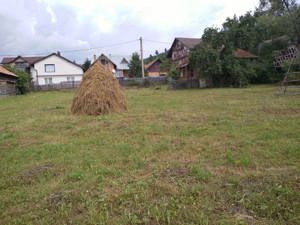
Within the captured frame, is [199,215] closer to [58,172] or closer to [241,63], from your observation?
[58,172]

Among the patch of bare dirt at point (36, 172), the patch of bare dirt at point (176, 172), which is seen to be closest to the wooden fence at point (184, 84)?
the patch of bare dirt at point (36, 172)

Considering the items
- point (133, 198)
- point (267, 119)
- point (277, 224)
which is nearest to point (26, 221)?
point (133, 198)

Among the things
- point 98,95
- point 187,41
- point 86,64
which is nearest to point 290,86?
point 98,95

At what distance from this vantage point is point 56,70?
Answer: 158 feet

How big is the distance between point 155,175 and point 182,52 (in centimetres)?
3922

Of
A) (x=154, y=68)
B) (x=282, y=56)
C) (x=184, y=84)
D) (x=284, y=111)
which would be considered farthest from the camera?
(x=154, y=68)

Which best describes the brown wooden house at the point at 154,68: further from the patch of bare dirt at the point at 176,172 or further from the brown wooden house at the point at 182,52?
the patch of bare dirt at the point at 176,172

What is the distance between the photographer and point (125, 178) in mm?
4500

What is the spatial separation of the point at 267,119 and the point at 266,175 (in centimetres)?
479

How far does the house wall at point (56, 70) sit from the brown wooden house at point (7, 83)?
48.2 ft

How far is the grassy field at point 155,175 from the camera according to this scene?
3424 mm

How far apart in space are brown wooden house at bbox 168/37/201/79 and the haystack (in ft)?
82.6

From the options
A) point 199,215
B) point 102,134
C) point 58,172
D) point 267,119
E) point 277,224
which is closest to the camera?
point 277,224

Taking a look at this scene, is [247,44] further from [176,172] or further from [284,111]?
[176,172]
